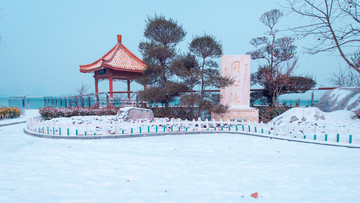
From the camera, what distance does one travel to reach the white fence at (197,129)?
471cm

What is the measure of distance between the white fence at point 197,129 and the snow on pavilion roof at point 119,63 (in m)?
5.82

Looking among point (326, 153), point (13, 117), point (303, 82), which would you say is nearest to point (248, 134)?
point (326, 153)

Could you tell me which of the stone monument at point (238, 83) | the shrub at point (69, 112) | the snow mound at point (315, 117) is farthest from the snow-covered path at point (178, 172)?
the shrub at point (69, 112)

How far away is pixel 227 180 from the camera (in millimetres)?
2660

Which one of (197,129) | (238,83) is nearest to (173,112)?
(197,129)

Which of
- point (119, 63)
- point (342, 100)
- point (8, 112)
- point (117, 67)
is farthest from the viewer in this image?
point (119, 63)

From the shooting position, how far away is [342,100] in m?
7.04

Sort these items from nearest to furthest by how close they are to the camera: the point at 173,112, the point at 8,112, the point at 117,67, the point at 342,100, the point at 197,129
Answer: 1. the point at 197,129
2. the point at 342,100
3. the point at 173,112
4. the point at 8,112
5. the point at 117,67

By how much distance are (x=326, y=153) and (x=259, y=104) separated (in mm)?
7381

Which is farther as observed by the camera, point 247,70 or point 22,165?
point 247,70

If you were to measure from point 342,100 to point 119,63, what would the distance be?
11809 mm

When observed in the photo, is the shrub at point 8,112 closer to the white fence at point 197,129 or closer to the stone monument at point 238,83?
the white fence at point 197,129

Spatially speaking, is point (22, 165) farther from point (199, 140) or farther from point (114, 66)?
point (114, 66)

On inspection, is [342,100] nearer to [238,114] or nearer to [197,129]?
[238,114]
